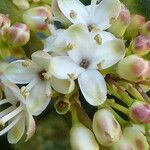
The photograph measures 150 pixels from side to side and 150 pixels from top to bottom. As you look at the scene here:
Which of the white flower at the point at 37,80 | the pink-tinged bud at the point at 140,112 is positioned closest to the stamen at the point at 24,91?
the white flower at the point at 37,80

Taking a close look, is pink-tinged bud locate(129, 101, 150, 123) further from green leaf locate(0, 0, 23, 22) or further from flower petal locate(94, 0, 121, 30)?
green leaf locate(0, 0, 23, 22)

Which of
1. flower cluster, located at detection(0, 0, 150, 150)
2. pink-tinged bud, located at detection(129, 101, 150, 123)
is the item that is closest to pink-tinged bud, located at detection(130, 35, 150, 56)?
flower cluster, located at detection(0, 0, 150, 150)

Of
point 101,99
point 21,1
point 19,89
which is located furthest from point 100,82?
point 21,1

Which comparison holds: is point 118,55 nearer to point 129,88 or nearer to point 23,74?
point 129,88

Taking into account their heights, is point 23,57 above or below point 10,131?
above

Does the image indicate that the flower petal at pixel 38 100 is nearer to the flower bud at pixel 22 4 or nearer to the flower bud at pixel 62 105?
the flower bud at pixel 62 105

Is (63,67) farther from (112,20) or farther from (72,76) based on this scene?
(112,20)

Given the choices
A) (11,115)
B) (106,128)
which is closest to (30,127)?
(11,115)
